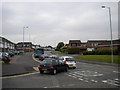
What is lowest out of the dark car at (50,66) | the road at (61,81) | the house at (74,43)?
the road at (61,81)

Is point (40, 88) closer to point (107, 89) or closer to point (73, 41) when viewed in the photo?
point (107, 89)

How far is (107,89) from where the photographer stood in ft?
27.5

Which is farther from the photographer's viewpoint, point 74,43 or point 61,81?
point 74,43

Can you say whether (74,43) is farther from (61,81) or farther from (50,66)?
Answer: (61,81)

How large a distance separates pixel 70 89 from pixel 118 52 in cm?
3434

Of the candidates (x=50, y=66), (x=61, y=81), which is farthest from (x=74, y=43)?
(x=61, y=81)

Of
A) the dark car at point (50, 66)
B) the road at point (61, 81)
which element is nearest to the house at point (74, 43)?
the dark car at point (50, 66)

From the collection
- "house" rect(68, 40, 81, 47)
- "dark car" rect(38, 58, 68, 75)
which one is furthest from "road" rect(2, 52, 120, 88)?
"house" rect(68, 40, 81, 47)

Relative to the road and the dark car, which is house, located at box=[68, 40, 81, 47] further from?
the road

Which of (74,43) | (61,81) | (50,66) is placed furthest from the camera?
(74,43)

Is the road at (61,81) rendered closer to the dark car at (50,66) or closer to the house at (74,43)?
the dark car at (50,66)

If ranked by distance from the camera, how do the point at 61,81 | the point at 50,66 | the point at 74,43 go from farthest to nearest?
the point at 74,43, the point at 50,66, the point at 61,81

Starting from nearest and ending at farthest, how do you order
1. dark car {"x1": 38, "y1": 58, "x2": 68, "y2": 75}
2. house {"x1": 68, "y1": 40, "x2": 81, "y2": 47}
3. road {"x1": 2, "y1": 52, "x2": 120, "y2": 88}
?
road {"x1": 2, "y1": 52, "x2": 120, "y2": 88} → dark car {"x1": 38, "y1": 58, "x2": 68, "y2": 75} → house {"x1": 68, "y1": 40, "x2": 81, "y2": 47}

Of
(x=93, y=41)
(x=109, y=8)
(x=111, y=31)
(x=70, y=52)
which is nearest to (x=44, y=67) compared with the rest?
(x=111, y=31)
